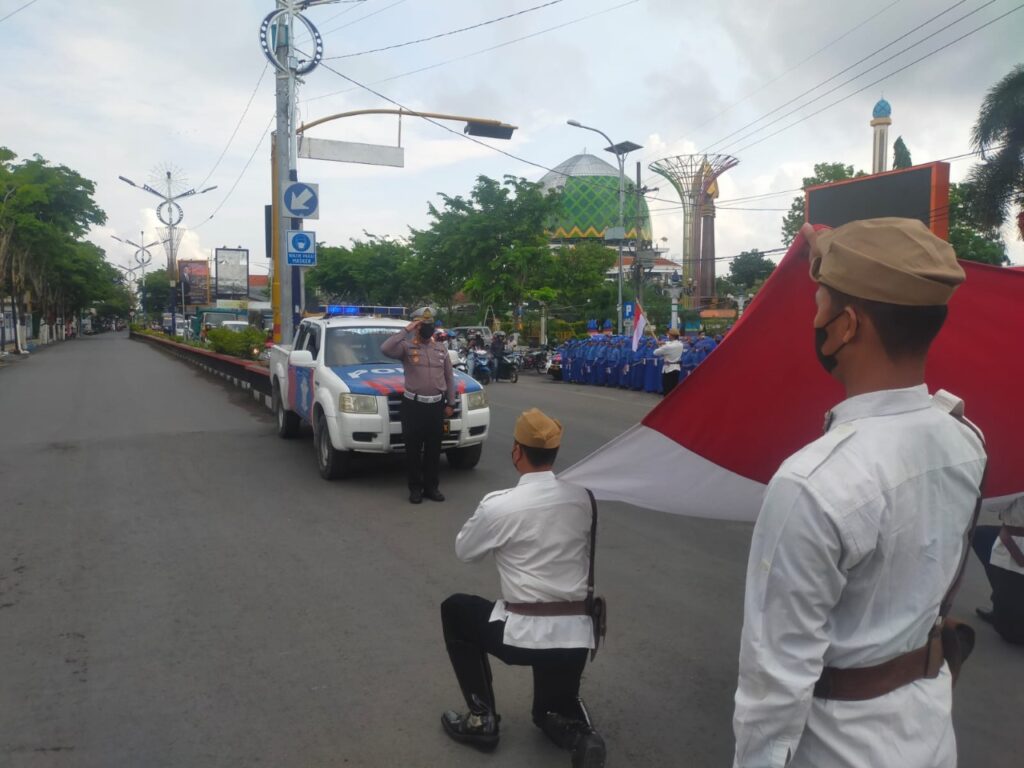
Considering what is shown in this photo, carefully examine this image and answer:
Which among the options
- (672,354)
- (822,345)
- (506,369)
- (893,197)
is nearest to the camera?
(822,345)

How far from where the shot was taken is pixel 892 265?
5.48ft

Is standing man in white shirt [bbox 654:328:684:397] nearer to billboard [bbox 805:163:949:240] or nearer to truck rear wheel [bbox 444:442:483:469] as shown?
billboard [bbox 805:163:949:240]

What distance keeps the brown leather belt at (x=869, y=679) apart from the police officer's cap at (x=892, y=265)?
29.1 inches

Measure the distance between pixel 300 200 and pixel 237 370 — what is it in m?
5.84

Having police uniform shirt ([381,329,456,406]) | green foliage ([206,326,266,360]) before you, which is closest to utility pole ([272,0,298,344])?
green foliage ([206,326,266,360])

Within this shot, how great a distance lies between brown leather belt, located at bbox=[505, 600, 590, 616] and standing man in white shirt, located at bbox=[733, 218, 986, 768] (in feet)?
5.33

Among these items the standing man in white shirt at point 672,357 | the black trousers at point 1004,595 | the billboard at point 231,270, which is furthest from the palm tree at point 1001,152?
Result: the billboard at point 231,270

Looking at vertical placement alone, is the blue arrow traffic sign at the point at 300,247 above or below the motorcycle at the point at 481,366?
above

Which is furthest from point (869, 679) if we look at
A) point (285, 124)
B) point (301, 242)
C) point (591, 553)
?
point (285, 124)

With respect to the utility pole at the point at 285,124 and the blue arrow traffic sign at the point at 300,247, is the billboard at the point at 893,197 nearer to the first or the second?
the blue arrow traffic sign at the point at 300,247

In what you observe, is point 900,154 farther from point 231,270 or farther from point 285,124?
point 231,270

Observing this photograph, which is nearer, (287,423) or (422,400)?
(422,400)

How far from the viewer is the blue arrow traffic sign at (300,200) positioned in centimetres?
1583

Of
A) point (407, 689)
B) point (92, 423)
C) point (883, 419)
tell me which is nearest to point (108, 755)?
point (407, 689)
